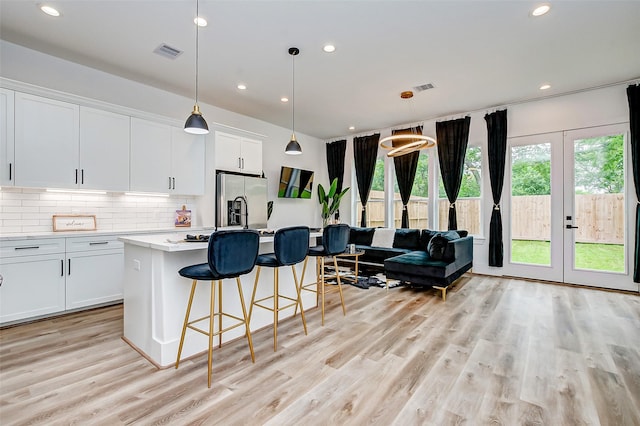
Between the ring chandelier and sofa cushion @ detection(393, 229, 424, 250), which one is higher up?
the ring chandelier

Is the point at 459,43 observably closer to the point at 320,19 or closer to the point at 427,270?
the point at 320,19

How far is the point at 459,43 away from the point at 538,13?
28.8 inches

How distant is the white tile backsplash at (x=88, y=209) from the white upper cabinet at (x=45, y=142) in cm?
41

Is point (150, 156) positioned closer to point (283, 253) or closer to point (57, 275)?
point (57, 275)

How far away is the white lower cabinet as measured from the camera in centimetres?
308

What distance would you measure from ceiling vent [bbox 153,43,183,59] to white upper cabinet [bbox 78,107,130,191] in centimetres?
106

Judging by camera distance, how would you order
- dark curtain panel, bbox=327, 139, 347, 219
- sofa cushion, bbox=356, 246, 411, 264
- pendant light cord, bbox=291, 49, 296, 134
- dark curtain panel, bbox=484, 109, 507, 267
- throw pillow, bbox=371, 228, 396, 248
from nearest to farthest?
1. pendant light cord, bbox=291, 49, 296, 134
2. dark curtain panel, bbox=484, 109, 507, 267
3. sofa cushion, bbox=356, 246, 411, 264
4. throw pillow, bbox=371, 228, 396, 248
5. dark curtain panel, bbox=327, 139, 347, 219

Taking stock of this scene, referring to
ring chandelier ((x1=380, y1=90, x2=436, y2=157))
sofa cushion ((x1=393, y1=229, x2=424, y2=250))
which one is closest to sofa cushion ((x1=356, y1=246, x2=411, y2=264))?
sofa cushion ((x1=393, y1=229, x2=424, y2=250))

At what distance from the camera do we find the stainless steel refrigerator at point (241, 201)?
4.96m

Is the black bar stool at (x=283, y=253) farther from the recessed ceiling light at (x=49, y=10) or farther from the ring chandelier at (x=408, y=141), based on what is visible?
the recessed ceiling light at (x=49, y=10)

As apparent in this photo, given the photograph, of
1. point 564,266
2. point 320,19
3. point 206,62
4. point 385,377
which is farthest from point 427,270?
point 206,62

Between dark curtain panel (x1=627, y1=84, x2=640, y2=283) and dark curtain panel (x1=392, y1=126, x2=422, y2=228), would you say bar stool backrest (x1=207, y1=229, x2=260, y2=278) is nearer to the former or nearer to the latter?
dark curtain panel (x1=392, y1=126, x2=422, y2=228)

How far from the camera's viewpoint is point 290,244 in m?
2.72

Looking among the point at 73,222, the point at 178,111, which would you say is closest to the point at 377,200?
the point at 178,111
